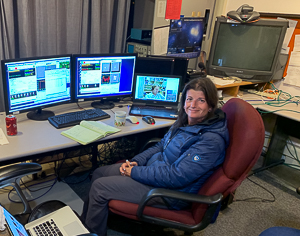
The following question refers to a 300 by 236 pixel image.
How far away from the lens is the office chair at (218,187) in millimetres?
1323

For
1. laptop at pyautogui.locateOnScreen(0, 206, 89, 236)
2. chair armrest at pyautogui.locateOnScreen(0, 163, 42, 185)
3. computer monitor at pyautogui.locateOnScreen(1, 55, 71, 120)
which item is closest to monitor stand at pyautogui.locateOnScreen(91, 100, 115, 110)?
computer monitor at pyautogui.locateOnScreen(1, 55, 71, 120)

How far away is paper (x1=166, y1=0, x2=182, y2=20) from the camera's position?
2576 mm

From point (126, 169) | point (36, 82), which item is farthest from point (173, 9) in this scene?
point (126, 169)

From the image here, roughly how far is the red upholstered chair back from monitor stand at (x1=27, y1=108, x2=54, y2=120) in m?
1.20

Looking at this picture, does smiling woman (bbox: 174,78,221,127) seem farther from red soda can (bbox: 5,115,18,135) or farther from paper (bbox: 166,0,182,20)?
paper (bbox: 166,0,182,20)

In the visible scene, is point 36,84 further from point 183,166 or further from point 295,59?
point 295,59

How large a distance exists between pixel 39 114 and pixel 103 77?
21.7 inches

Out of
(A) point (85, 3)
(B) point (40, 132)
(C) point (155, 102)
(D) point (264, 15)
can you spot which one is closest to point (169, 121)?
(C) point (155, 102)

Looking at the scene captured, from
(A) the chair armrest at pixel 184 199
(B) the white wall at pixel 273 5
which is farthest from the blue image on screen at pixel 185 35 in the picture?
(A) the chair armrest at pixel 184 199

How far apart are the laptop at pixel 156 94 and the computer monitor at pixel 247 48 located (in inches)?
36.1

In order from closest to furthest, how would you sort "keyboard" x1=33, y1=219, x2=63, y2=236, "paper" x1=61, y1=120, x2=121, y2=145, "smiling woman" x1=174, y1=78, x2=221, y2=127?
"keyboard" x1=33, y1=219, x2=63, y2=236, "smiling woman" x1=174, y1=78, x2=221, y2=127, "paper" x1=61, y1=120, x2=121, y2=145

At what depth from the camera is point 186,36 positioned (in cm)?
282

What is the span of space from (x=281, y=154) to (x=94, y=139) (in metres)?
2.28

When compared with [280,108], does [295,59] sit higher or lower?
higher
